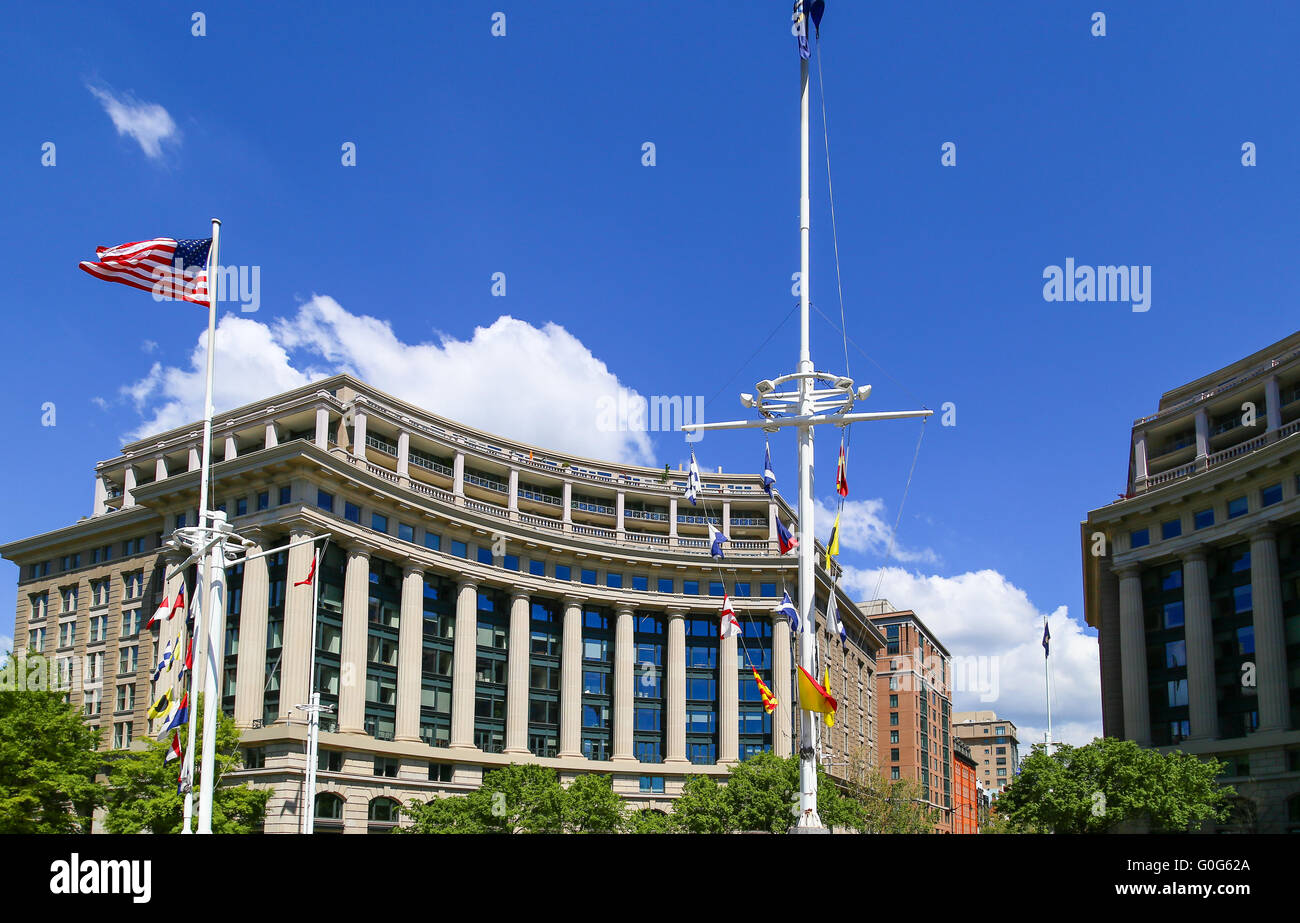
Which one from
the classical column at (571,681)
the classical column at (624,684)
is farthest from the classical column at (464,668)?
the classical column at (624,684)

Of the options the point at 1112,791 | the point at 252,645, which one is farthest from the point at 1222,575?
the point at 252,645

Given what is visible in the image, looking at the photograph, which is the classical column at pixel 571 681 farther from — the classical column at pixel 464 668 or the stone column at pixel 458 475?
the stone column at pixel 458 475

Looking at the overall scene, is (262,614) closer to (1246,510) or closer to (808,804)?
(808,804)

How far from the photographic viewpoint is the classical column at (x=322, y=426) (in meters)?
85.5

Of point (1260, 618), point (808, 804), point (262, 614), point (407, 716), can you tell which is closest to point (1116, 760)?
point (1260, 618)

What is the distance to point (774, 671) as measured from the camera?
4291 inches

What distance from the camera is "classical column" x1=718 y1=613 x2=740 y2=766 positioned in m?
104

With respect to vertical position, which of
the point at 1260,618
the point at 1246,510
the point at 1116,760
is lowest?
the point at 1116,760

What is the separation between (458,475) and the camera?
97.2m

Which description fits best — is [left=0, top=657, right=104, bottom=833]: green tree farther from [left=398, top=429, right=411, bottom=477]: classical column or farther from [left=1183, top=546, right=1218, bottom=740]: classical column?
[left=1183, top=546, right=1218, bottom=740]: classical column

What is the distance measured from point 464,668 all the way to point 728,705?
91.0 feet

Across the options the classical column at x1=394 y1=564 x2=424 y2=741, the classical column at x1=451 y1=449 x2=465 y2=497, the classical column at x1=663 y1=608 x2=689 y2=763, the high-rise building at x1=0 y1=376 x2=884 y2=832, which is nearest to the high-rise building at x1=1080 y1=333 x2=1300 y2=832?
the high-rise building at x1=0 y1=376 x2=884 y2=832

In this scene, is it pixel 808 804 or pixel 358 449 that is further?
pixel 358 449
